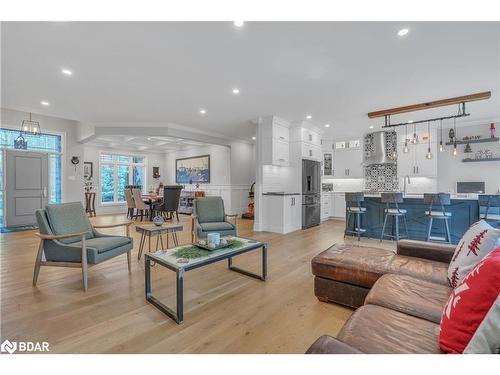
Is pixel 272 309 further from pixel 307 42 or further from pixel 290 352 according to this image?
pixel 307 42

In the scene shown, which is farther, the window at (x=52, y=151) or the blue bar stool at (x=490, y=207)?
the window at (x=52, y=151)

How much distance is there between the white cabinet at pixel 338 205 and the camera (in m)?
7.74

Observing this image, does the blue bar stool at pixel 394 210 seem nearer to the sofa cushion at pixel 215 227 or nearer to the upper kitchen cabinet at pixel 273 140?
the upper kitchen cabinet at pixel 273 140

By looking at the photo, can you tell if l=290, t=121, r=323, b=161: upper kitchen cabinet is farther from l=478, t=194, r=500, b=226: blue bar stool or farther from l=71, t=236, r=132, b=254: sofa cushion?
l=71, t=236, r=132, b=254: sofa cushion

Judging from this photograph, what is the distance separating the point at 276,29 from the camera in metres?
2.44

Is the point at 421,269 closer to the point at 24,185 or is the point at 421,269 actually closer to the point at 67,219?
the point at 67,219

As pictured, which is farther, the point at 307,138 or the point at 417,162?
the point at 417,162

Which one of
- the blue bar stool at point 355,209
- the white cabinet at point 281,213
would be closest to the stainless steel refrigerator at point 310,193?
the white cabinet at point 281,213

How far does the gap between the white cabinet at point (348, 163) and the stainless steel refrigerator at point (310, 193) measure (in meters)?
1.54

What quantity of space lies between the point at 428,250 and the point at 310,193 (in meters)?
3.93

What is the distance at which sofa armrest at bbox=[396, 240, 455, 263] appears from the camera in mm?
2273

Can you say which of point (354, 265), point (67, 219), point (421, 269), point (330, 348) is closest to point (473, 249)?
point (421, 269)

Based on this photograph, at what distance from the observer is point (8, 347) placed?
5.69 ft
